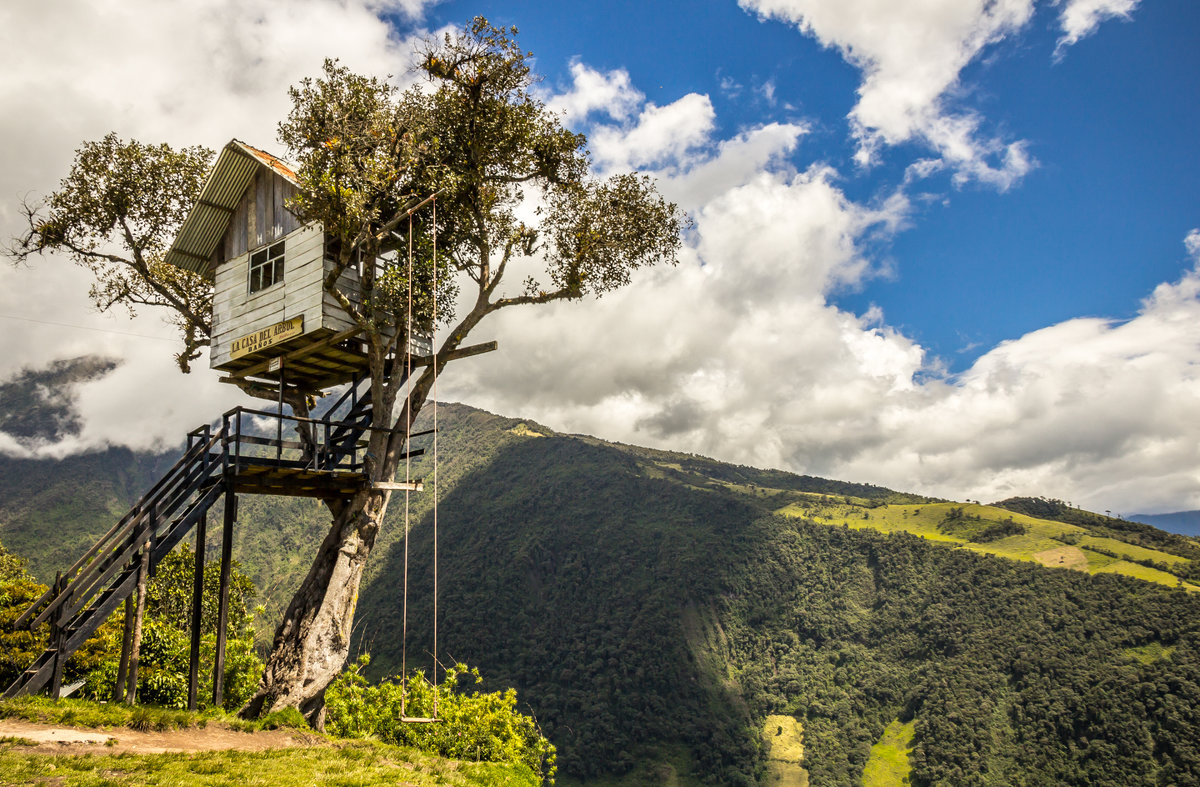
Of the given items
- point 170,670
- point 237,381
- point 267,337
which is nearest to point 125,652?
point 237,381

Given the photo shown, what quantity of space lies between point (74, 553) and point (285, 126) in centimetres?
23341

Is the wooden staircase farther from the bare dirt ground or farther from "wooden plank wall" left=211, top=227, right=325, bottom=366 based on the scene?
"wooden plank wall" left=211, top=227, right=325, bottom=366

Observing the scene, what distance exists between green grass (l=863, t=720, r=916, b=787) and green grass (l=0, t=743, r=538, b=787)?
557ft

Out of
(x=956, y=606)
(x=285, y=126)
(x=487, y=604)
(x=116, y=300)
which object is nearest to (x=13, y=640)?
(x=116, y=300)

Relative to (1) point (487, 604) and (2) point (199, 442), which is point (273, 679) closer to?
(2) point (199, 442)

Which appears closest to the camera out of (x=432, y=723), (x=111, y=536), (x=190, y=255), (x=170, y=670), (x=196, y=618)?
(x=111, y=536)

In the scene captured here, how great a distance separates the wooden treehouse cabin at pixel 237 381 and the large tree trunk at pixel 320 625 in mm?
970

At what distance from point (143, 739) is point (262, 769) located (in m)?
2.60

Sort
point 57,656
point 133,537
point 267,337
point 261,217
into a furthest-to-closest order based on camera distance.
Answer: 1. point 261,217
2. point 267,337
3. point 133,537
4. point 57,656

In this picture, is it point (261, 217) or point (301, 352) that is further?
point (261, 217)

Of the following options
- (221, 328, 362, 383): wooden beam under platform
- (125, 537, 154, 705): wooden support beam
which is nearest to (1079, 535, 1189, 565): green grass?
(221, 328, 362, 383): wooden beam under platform

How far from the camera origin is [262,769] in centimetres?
1072

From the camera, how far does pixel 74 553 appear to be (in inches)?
7648

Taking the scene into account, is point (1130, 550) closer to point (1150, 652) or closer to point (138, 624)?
point (1150, 652)
